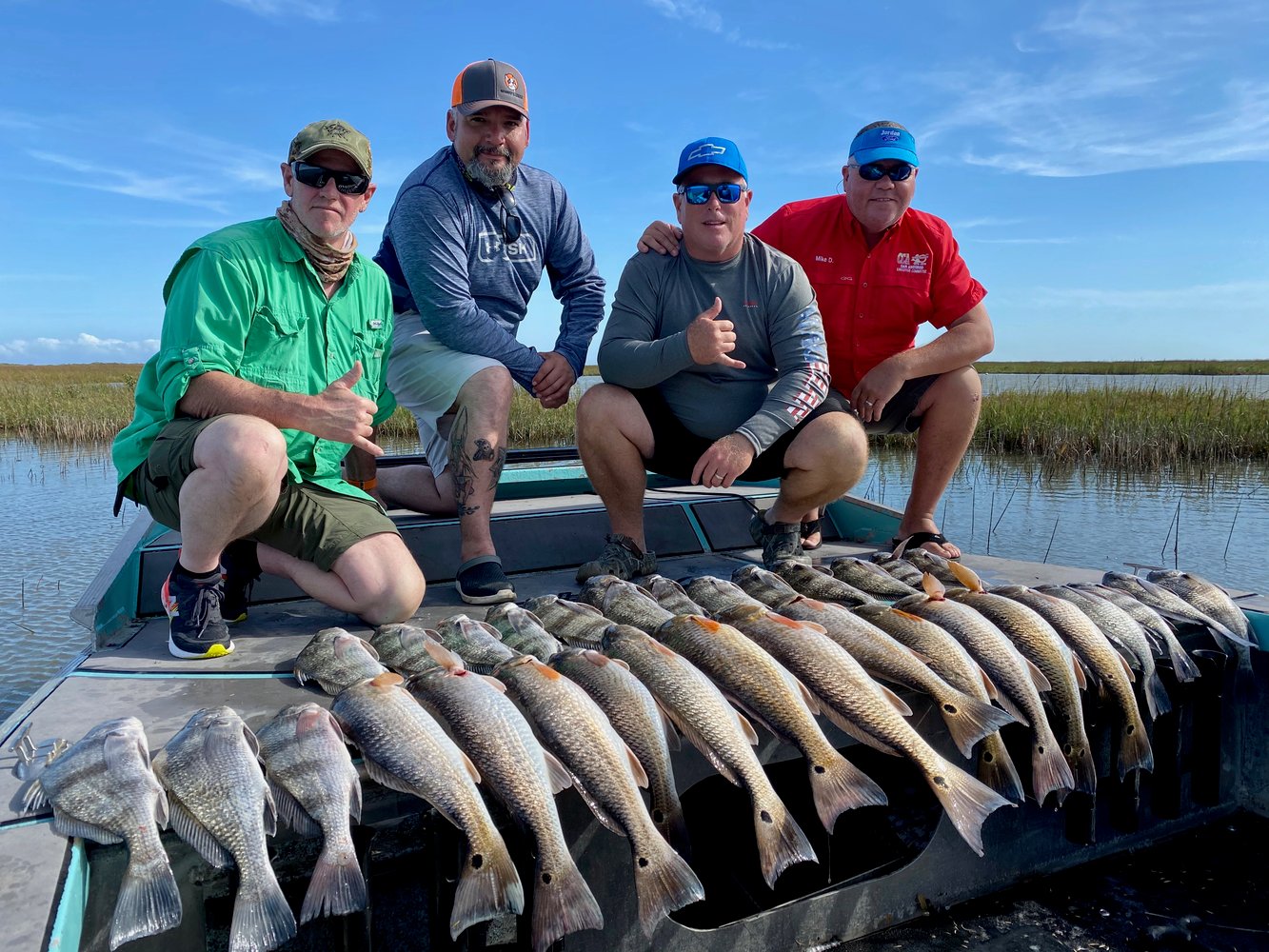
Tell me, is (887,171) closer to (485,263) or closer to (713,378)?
(713,378)

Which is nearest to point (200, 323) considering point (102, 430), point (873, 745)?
point (873, 745)

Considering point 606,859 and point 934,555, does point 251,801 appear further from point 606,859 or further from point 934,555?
point 934,555

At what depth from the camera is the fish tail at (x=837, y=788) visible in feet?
8.29

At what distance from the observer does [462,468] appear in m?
4.32

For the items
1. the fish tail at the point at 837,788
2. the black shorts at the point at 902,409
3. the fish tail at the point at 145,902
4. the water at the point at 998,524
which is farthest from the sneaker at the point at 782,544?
the water at the point at 998,524

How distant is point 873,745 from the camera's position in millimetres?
2801

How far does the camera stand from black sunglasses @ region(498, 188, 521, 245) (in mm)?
4809

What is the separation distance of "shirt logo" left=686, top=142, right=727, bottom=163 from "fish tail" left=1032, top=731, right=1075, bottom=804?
9.74 ft

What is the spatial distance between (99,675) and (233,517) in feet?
2.27

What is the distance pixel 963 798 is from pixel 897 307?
3344 mm

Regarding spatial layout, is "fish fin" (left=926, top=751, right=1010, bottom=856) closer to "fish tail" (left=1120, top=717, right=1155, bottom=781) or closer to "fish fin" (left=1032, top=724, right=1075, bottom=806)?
"fish fin" (left=1032, top=724, right=1075, bottom=806)

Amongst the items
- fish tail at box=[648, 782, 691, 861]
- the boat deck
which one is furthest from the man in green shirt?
fish tail at box=[648, 782, 691, 861]

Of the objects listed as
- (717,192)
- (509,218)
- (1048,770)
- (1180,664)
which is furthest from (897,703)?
(509,218)

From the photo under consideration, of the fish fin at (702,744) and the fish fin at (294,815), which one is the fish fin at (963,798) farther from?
the fish fin at (294,815)
